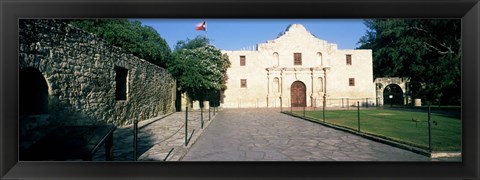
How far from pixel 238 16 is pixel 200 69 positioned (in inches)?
722

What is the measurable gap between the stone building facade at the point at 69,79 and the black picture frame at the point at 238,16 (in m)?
1.01

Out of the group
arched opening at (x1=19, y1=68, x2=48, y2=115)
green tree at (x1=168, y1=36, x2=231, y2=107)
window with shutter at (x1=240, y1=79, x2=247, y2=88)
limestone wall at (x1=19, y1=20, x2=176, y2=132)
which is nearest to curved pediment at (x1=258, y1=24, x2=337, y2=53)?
window with shutter at (x1=240, y1=79, x2=247, y2=88)

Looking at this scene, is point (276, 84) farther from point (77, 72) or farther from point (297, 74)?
point (77, 72)

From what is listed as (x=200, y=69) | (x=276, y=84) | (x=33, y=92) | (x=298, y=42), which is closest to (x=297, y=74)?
(x=276, y=84)

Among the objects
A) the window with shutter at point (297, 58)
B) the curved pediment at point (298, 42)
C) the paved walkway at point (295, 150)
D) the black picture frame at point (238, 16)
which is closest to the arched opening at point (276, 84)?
the window with shutter at point (297, 58)

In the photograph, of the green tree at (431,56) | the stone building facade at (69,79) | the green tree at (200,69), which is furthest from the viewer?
the green tree at (200,69)

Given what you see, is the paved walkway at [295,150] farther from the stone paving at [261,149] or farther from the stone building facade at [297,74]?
the stone building facade at [297,74]

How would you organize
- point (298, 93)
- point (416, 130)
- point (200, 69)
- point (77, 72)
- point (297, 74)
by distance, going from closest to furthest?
point (77, 72) < point (416, 130) < point (200, 69) < point (297, 74) < point (298, 93)

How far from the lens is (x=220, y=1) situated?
1760 mm

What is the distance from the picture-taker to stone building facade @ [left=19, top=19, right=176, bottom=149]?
4.67 m

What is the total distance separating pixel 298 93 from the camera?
24.5 m

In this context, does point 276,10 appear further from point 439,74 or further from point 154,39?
point 154,39

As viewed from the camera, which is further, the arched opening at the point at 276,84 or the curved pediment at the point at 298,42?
the curved pediment at the point at 298,42

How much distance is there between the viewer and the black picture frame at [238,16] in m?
1.75
